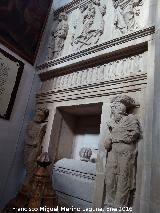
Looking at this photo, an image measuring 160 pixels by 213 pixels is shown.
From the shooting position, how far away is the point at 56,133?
439 centimetres

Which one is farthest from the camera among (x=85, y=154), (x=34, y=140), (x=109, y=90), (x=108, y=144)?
(x=34, y=140)

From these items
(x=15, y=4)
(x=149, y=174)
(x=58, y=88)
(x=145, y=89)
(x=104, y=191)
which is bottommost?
(x=104, y=191)

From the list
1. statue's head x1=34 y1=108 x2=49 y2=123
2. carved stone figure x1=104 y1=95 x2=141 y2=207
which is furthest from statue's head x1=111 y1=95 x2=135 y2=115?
statue's head x1=34 y1=108 x2=49 y2=123

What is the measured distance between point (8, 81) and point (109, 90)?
2132 mm

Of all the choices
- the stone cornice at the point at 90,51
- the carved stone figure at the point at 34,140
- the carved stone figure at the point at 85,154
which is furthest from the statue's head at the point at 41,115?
the carved stone figure at the point at 85,154

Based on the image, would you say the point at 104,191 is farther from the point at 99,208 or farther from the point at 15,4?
the point at 15,4

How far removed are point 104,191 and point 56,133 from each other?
168 cm

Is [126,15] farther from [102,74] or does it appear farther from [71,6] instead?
[71,6]

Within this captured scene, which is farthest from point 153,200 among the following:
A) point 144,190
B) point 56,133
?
point 56,133

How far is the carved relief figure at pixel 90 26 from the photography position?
441cm

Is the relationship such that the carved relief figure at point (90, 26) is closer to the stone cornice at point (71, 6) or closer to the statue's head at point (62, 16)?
the stone cornice at point (71, 6)

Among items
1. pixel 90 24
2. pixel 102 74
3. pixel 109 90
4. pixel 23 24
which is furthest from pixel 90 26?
pixel 109 90

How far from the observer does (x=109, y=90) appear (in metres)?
3.67

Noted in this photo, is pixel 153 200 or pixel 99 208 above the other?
pixel 153 200
